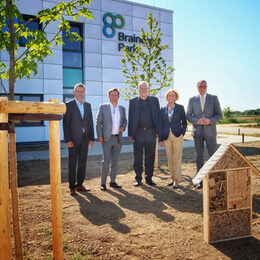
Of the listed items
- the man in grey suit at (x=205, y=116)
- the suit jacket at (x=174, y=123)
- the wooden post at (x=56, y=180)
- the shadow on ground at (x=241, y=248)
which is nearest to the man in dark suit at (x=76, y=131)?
the suit jacket at (x=174, y=123)

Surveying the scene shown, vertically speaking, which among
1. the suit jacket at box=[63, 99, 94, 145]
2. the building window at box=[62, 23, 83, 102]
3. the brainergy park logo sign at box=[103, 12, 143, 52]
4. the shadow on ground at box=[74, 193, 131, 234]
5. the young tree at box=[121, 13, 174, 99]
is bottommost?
the shadow on ground at box=[74, 193, 131, 234]

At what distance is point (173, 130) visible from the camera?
5.30 m

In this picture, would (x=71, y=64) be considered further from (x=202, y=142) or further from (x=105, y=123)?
(x=202, y=142)

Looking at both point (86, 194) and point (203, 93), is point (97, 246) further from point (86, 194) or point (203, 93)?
point (203, 93)

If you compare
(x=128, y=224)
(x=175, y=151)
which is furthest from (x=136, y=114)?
(x=128, y=224)

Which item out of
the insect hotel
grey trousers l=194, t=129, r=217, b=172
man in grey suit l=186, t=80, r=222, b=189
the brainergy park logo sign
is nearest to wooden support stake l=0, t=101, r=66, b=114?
the insect hotel

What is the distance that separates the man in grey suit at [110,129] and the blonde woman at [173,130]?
952mm

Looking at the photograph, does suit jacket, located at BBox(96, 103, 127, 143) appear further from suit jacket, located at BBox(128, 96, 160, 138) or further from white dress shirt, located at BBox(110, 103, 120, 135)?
suit jacket, located at BBox(128, 96, 160, 138)

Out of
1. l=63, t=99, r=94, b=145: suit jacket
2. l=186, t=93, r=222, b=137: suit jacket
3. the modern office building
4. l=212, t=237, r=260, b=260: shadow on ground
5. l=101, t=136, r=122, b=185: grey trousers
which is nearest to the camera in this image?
l=212, t=237, r=260, b=260: shadow on ground

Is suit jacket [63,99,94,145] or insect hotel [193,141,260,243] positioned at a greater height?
suit jacket [63,99,94,145]

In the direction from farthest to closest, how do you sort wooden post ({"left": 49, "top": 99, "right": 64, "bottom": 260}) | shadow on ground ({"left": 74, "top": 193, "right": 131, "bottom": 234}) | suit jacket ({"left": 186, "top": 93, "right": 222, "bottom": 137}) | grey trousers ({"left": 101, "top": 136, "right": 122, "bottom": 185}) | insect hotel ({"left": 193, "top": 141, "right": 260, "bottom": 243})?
grey trousers ({"left": 101, "top": 136, "right": 122, "bottom": 185}) → suit jacket ({"left": 186, "top": 93, "right": 222, "bottom": 137}) → shadow on ground ({"left": 74, "top": 193, "right": 131, "bottom": 234}) → insect hotel ({"left": 193, "top": 141, "right": 260, "bottom": 243}) → wooden post ({"left": 49, "top": 99, "right": 64, "bottom": 260})

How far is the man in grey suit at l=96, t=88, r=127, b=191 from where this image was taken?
210 inches

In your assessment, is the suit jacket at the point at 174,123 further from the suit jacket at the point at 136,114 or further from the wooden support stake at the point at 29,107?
the wooden support stake at the point at 29,107

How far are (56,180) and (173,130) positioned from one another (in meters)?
3.46
